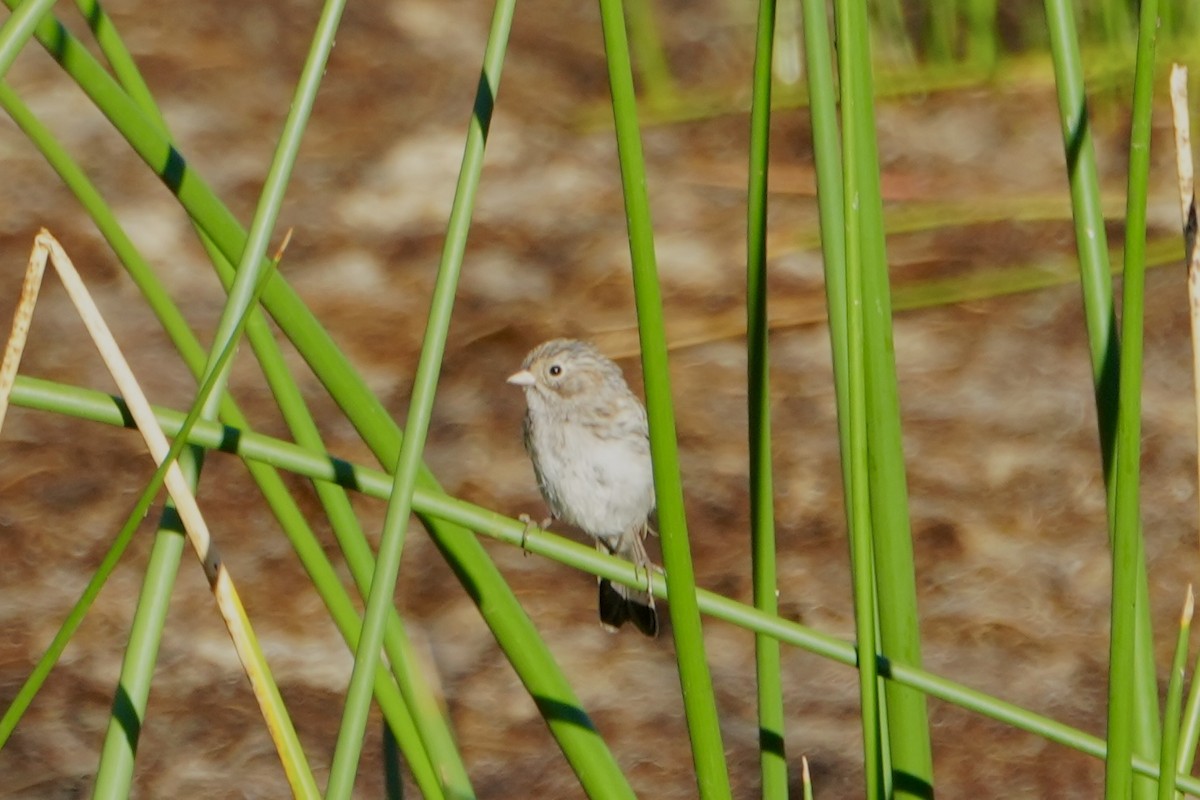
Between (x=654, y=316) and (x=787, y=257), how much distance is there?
4017mm

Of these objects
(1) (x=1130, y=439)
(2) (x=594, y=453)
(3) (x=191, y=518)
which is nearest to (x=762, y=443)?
(1) (x=1130, y=439)

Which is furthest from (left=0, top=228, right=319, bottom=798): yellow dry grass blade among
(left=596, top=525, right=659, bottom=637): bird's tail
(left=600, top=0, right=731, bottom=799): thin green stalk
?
(left=596, top=525, right=659, bottom=637): bird's tail

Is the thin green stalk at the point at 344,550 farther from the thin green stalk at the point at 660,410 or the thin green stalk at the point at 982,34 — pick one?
the thin green stalk at the point at 982,34

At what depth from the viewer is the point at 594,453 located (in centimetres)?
438

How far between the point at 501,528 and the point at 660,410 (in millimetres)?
362

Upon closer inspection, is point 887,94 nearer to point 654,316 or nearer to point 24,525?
point 24,525

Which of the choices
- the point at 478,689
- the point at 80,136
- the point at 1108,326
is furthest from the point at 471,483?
the point at 1108,326

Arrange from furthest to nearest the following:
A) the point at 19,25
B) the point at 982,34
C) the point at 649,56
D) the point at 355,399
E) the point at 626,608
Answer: the point at 649,56
the point at 982,34
the point at 626,608
the point at 355,399
the point at 19,25

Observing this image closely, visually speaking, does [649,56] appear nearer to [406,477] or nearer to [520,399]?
[520,399]

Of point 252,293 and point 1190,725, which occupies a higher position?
point 252,293

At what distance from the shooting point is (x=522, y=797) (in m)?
4.71

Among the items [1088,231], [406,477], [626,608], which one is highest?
[1088,231]

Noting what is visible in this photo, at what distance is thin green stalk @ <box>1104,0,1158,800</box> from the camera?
1.73m

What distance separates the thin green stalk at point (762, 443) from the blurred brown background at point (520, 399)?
247cm
